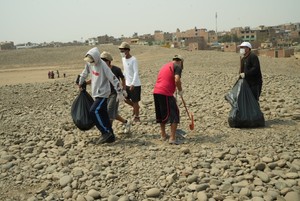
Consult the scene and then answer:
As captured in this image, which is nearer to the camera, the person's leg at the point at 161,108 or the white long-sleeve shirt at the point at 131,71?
the person's leg at the point at 161,108

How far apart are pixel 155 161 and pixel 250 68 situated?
2.69 metres

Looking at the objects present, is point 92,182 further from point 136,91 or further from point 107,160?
point 136,91

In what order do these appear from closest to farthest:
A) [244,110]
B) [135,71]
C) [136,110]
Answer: [244,110], [135,71], [136,110]

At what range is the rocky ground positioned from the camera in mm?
3840

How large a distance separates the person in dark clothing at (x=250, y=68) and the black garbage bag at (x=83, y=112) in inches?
114

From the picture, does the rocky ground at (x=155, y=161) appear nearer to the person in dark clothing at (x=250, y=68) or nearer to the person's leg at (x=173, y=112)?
the person's leg at (x=173, y=112)

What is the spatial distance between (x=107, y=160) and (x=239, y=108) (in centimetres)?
264

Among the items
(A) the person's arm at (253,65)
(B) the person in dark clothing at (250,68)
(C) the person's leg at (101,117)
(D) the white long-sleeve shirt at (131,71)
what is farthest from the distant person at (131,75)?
(A) the person's arm at (253,65)

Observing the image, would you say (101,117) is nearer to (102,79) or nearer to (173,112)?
(102,79)

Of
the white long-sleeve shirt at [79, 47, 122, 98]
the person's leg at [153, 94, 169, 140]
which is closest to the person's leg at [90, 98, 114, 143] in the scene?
the white long-sleeve shirt at [79, 47, 122, 98]

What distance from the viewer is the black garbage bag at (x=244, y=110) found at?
19.2ft

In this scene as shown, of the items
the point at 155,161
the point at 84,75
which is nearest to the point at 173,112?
the point at 155,161

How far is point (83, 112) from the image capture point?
5621 millimetres

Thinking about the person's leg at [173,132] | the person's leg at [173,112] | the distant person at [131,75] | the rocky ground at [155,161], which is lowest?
the rocky ground at [155,161]
